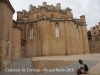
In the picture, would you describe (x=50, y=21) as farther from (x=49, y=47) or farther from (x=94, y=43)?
(x=94, y=43)

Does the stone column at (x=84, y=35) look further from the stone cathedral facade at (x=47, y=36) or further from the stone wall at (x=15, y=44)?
the stone wall at (x=15, y=44)

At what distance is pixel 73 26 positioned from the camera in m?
25.0

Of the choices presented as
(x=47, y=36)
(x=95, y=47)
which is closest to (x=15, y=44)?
(x=47, y=36)

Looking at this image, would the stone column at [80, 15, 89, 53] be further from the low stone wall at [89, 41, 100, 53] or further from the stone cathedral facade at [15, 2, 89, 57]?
the low stone wall at [89, 41, 100, 53]

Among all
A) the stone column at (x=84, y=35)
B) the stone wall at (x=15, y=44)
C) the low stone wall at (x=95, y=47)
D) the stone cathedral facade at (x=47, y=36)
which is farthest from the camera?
the low stone wall at (x=95, y=47)

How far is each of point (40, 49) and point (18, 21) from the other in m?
7.77

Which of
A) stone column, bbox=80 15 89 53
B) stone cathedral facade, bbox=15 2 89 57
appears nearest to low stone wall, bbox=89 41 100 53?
stone column, bbox=80 15 89 53

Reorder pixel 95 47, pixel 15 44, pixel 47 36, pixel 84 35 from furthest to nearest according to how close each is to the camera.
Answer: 1. pixel 95 47
2. pixel 84 35
3. pixel 47 36
4. pixel 15 44

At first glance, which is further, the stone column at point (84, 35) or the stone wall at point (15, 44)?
the stone column at point (84, 35)

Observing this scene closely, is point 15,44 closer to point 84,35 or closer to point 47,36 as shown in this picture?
point 47,36

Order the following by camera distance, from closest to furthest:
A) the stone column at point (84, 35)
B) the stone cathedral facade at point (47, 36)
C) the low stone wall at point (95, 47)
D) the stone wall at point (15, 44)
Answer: the stone wall at point (15, 44) < the stone cathedral facade at point (47, 36) < the stone column at point (84, 35) < the low stone wall at point (95, 47)

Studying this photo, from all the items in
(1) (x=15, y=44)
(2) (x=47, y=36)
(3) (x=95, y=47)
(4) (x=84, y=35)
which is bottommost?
(3) (x=95, y=47)

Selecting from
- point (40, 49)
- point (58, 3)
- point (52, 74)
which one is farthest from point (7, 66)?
point (58, 3)

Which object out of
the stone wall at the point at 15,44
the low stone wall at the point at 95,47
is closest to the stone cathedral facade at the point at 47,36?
the stone wall at the point at 15,44
